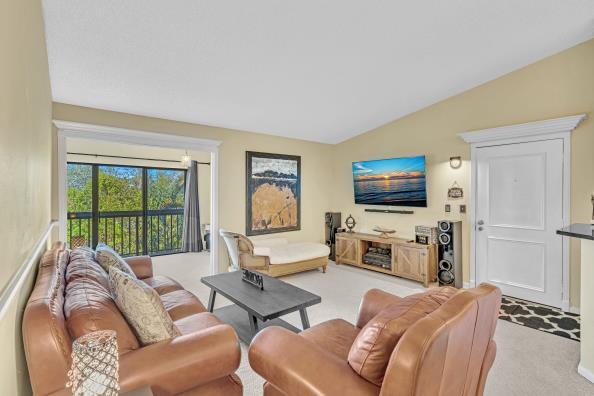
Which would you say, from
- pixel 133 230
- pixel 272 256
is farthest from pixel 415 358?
pixel 133 230

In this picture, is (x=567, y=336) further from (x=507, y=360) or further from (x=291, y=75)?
(x=291, y=75)

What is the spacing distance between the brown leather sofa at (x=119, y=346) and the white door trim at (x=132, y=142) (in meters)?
2.19

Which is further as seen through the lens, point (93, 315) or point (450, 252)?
point (450, 252)

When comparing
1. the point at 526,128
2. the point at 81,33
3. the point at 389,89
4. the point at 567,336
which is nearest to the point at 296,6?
the point at 81,33

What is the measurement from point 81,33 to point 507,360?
4.27 metres

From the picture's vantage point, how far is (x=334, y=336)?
1.88 meters

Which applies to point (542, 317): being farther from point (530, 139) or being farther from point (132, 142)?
point (132, 142)

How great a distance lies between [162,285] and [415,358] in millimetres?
2458

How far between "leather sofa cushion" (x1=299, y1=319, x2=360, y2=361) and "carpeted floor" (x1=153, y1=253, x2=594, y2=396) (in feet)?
2.04

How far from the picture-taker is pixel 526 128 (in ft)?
12.0

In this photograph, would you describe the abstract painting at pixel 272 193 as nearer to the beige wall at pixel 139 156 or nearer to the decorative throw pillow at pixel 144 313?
the beige wall at pixel 139 156

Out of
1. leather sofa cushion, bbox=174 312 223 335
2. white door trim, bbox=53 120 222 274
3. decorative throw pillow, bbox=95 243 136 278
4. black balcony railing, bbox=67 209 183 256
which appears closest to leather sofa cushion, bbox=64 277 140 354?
leather sofa cushion, bbox=174 312 223 335

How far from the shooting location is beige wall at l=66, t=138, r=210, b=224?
18.5 ft

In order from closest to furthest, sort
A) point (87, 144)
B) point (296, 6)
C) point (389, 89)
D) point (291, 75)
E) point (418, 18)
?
1. point (296, 6)
2. point (418, 18)
3. point (291, 75)
4. point (389, 89)
5. point (87, 144)
